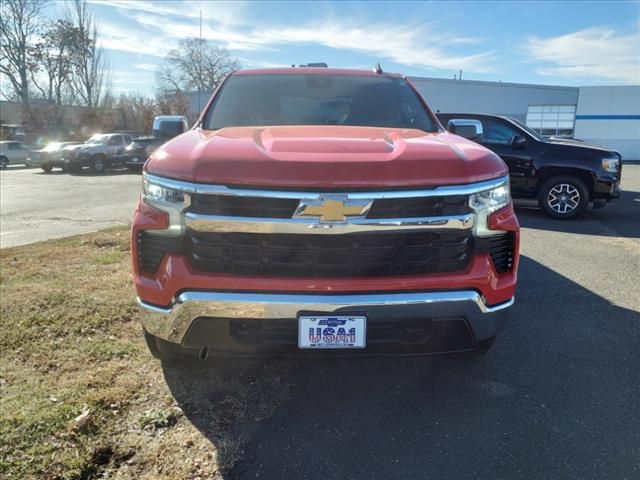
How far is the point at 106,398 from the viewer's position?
2729 mm

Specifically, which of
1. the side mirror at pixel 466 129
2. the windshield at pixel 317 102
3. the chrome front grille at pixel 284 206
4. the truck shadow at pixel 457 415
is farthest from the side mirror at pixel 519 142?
the chrome front grille at pixel 284 206

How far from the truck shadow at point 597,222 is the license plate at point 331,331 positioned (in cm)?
678

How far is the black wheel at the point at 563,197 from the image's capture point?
339 inches

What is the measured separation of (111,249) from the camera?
6227mm

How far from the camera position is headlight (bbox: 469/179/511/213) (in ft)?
7.62

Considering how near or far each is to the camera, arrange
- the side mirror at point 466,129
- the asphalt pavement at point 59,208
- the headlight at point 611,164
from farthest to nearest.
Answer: the headlight at point 611,164 → the asphalt pavement at point 59,208 → the side mirror at point 466,129

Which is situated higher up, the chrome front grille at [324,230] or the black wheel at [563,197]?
the chrome front grille at [324,230]

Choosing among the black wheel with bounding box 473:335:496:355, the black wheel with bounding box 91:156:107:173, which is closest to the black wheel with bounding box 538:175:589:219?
the black wheel with bounding box 473:335:496:355

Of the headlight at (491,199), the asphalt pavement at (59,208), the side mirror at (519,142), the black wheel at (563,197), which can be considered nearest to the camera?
the headlight at (491,199)

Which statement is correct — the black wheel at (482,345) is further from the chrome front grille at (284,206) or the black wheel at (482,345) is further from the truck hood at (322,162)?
the truck hood at (322,162)

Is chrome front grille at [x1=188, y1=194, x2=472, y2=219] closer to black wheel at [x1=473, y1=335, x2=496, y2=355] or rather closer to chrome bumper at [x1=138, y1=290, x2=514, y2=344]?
chrome bumper at [x1=138, y1=290, x2=514, y2=344]

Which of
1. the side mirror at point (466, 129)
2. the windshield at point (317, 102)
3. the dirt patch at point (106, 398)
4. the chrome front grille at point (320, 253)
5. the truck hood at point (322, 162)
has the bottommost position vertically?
the dirt patch at point (106, 398)

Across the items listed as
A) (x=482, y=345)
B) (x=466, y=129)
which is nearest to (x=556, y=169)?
(x=466, y=129)

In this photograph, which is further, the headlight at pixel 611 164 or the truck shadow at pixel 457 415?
the headlight at pixel 611 164
